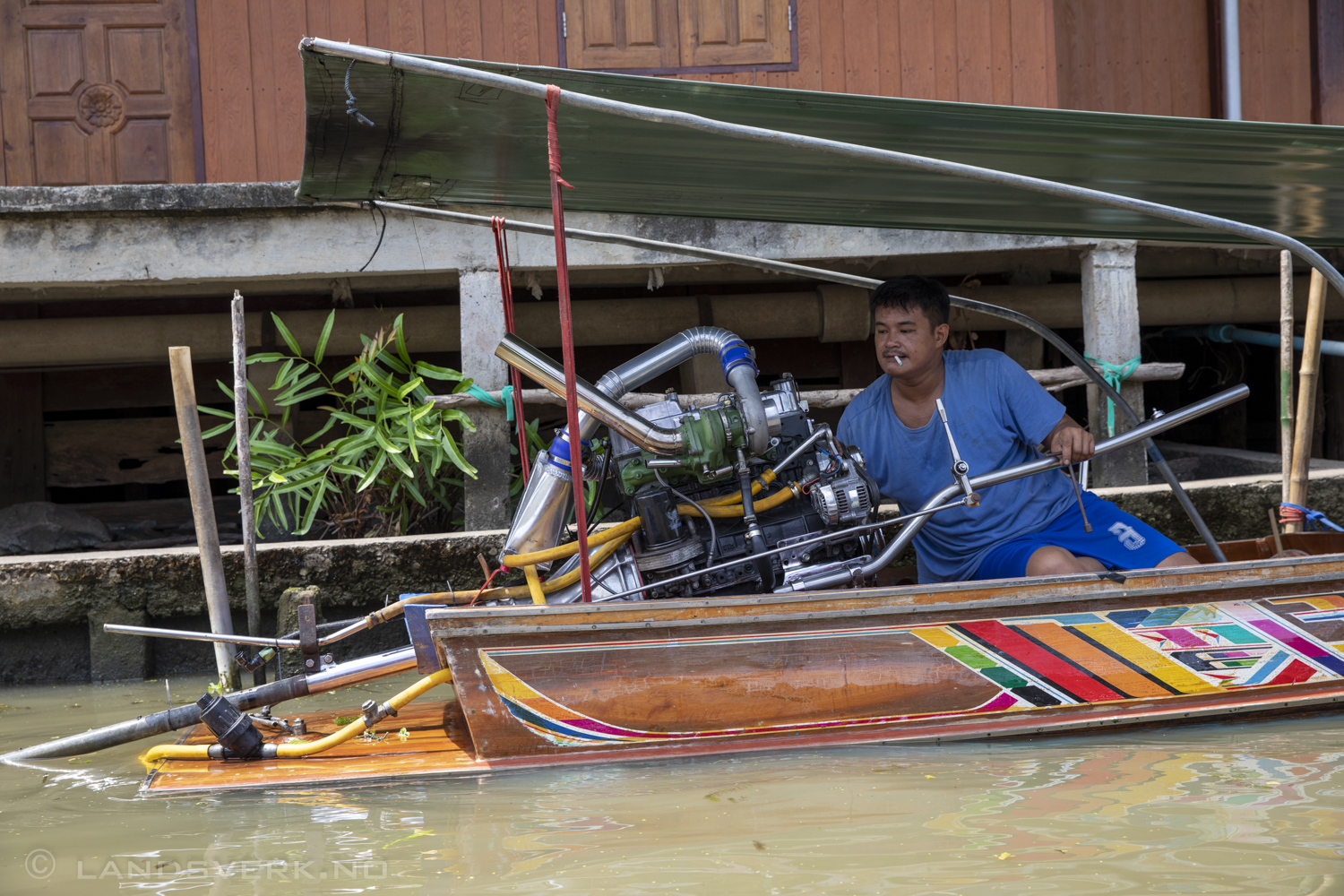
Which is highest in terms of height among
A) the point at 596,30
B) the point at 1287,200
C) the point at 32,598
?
the point at 596,30

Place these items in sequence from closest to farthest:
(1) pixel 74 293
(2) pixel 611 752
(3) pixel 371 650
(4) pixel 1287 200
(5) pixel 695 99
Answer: (5) pixel 695 99 → (2) pixel 611 752 → (4) pixel 1287 200 → (3) pixel 371 650 → (1) pixel 74 293

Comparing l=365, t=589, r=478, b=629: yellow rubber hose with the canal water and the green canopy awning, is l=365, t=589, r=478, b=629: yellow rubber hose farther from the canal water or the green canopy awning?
the green canopy awning

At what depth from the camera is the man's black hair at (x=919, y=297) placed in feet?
12.5

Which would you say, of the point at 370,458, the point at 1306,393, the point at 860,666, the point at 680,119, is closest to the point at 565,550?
the point at 860,666

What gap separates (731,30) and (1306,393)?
11.9 ft

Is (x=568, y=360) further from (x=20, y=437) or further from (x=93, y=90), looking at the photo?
(x=20, y=437)

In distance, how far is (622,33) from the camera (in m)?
6.31

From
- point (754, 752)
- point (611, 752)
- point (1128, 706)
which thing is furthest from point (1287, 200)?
point (611, 752)

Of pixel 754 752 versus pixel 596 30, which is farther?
pixel 596 30

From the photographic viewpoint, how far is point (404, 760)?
3340 mm

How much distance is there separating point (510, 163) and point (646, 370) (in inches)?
32.2

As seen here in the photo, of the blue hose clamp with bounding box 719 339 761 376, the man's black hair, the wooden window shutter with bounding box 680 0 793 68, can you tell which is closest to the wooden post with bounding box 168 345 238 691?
the blue hose clamp with bounding box 719 339 761 376

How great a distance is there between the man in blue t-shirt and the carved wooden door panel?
14.9 ft

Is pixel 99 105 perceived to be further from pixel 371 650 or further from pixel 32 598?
pixel 371 650
